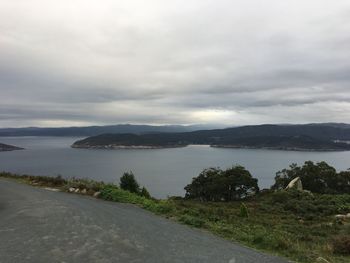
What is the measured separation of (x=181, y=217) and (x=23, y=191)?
9331mm

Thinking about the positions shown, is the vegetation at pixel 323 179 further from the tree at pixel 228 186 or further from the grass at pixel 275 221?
the grass at pixel 275 221

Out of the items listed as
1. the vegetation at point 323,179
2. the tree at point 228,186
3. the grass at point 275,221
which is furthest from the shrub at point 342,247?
the vegetation at point 323,179

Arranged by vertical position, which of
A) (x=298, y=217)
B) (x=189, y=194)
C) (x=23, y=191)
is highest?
(x=23, y=191)

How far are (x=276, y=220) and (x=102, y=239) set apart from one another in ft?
43.3

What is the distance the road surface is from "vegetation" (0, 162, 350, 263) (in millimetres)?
905

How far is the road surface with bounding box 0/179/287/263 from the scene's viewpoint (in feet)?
25.2

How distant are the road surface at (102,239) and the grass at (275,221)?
898 millimetres

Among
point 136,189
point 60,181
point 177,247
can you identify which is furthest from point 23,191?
point 177,247

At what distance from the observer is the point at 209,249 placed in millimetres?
8586

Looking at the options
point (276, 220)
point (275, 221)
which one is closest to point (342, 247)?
point (275, 221)

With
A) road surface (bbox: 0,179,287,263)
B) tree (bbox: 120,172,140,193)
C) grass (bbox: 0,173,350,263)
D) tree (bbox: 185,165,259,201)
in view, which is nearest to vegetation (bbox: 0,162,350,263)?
grass (bbox: 0,173,350,263)

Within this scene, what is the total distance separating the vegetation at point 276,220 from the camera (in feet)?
32.5

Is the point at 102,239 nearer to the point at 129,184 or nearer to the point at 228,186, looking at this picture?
the point at 129,184

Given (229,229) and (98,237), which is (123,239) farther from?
(229,229)
